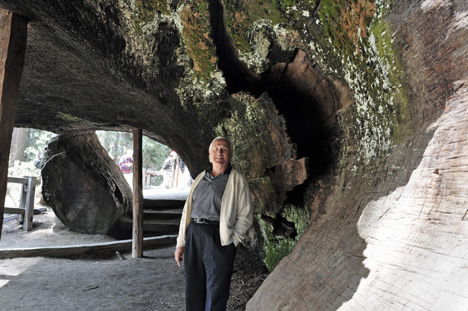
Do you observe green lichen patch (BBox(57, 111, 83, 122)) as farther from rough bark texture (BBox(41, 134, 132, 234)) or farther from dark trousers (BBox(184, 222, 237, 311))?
dark trousers (BBox(184, 222, 237, 311))

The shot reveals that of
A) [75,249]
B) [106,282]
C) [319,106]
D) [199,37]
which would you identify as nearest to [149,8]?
[199,37]

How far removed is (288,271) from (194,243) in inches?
32.3

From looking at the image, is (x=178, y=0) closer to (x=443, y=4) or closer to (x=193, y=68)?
(x=193, y=68)

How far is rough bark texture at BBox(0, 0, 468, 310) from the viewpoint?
4.36 feet

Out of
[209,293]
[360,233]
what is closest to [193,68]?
[209,293]

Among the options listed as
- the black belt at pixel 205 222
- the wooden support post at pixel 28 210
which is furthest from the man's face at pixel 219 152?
the wooden support post at pixel 28 210

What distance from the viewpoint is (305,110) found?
2957 mm

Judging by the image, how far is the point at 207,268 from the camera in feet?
8.61

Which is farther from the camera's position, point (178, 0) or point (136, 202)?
point (136, 202)

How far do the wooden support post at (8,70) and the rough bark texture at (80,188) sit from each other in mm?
5628

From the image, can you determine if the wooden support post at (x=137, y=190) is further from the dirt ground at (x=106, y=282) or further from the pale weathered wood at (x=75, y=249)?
the pale weathered wood at (x=75, y=249)

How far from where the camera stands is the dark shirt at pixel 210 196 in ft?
8.70

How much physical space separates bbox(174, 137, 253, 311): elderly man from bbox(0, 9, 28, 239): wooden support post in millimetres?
1771

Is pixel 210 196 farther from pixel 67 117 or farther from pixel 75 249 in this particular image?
pixel 75 249
